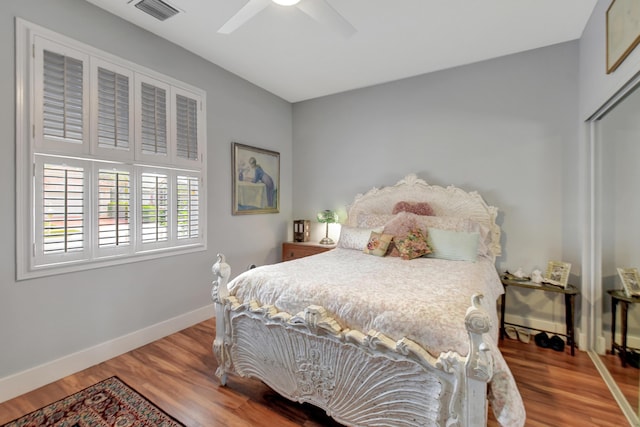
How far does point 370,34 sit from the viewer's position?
8.86 ft

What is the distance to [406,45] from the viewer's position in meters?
2.88

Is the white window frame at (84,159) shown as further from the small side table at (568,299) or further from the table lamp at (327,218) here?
the small side table at (568,299)

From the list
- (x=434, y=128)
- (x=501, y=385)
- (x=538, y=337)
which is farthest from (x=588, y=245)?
(x=501, y=385)

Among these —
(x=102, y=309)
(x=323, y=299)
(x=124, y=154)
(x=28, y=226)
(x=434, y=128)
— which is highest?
(x=434, y=128)

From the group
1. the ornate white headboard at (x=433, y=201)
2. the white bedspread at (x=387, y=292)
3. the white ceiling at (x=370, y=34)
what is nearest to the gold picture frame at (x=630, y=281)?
the white bedspread at (x=387, y=292)

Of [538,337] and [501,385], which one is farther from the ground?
[501,385]

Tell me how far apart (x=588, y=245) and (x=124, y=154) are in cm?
406

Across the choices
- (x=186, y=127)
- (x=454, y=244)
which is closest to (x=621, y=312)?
(x=454, y=244)

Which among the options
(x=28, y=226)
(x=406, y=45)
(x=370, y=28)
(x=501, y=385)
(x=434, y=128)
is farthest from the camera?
(x=434, y=128)

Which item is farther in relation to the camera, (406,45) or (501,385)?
(406,45)

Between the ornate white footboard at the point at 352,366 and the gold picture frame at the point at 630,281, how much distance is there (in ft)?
5.53

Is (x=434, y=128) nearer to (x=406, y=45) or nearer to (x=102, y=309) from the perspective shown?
(x=406, y=45)

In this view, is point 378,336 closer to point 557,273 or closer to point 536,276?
point 536,276

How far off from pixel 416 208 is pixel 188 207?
2437 mm
